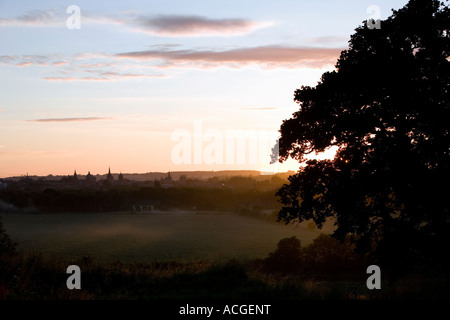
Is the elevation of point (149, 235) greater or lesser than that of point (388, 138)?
lesser

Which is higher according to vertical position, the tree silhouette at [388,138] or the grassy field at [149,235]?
the tree silhouette at [388,138]

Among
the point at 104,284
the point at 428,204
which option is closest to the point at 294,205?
the point at 428,204

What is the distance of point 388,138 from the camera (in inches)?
899

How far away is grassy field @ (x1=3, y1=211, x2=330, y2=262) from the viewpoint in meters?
72.4

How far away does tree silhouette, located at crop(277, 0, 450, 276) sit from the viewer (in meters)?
21.9

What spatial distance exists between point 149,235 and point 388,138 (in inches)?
3391

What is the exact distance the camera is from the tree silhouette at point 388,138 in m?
21.9

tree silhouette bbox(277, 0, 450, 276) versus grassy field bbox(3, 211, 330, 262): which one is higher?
tree silhouette bbox(277, 0, 450, 276)

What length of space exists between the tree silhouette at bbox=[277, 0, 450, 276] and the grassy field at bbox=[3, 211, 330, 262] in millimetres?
33875

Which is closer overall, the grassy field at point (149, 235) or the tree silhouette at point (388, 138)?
the tree silhouette at point (388, 138)

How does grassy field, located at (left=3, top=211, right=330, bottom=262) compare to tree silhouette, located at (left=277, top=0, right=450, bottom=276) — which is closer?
tree silhouette, located at (left=277, top=0, right=450, bottom=276)

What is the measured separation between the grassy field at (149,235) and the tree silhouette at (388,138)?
33.9m
